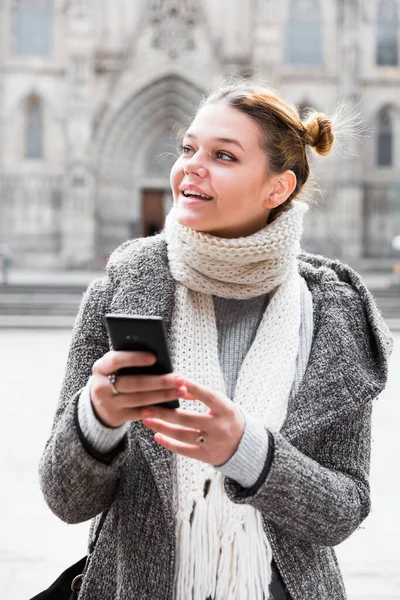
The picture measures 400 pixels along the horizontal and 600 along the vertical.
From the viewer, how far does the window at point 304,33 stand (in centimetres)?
2156

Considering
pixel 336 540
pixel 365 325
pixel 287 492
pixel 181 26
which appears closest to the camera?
pixel 287 492

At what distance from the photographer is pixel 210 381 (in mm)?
1451

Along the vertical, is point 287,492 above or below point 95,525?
above

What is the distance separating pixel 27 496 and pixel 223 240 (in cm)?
312

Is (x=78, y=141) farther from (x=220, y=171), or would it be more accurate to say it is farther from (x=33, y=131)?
(x=220, y=171)

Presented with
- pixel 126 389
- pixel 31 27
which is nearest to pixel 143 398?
pixel 126 389

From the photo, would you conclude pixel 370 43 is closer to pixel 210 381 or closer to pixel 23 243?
pixel 23 243

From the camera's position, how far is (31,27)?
69.9 ft

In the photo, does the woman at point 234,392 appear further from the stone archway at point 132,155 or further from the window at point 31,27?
the window at point 31,27

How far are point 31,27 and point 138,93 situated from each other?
3754 mm

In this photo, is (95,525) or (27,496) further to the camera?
(27,496)

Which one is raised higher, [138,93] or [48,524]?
[138,93]

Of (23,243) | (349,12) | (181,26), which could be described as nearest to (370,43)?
(349,12)

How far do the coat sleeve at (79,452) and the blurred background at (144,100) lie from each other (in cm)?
1858
